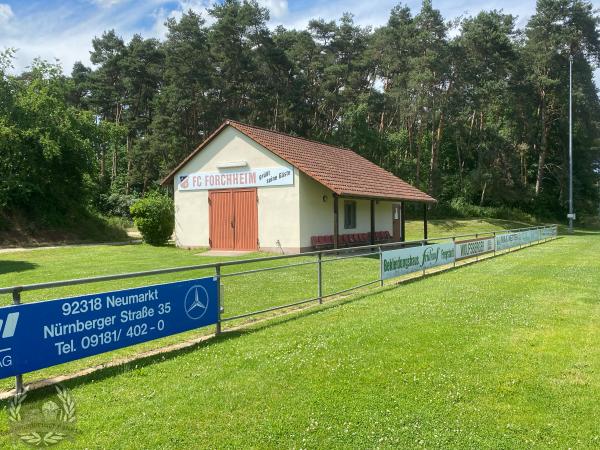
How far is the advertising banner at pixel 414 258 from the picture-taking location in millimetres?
12602

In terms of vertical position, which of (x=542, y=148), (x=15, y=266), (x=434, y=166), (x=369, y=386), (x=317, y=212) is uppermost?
(x=542, y=148)

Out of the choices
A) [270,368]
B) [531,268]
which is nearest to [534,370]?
[270,368]

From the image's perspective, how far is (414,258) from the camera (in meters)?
13.9

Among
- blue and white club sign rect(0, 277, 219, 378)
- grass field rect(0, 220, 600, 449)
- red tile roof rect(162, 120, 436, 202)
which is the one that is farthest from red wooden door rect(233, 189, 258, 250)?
blue and white club sign rect(0, 277, 219, 378)

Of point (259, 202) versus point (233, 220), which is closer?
point (259, 202)

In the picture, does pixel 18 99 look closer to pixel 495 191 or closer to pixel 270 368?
pixel 270 368

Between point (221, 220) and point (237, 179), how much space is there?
7.08ft

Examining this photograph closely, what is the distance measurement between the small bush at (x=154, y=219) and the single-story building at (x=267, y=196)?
0.83 meters

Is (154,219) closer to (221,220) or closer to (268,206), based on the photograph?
(221,220)

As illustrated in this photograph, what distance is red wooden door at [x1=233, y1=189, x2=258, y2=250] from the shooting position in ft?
73.9

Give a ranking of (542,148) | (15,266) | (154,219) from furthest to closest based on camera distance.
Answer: (542,148) < (154,219) < (15,266)

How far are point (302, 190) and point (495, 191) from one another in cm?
3457

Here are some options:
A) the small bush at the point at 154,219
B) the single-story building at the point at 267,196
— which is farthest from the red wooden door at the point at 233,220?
the small bush at the point at 154,219

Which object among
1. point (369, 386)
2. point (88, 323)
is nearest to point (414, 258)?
point (369, 386)
